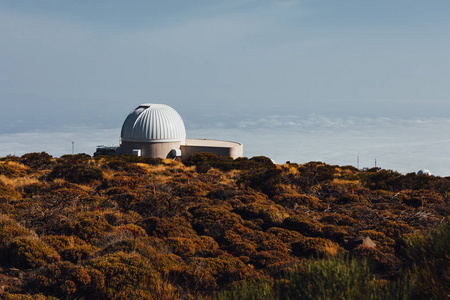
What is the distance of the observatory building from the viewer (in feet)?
97.9

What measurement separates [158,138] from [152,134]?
1.80ft

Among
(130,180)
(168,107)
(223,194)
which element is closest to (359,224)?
(223,194)

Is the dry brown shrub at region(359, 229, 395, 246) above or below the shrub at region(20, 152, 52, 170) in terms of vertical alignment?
below

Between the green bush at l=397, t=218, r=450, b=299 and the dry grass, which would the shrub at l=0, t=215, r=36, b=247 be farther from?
the green bush at l=397, t=218, r=450, b=299

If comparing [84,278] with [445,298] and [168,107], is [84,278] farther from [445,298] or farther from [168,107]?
[168,107]

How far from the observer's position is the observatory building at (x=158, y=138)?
97.9 feet

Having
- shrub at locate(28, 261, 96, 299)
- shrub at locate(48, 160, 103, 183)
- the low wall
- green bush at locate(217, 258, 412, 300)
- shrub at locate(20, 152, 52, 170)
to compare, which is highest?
the low wall

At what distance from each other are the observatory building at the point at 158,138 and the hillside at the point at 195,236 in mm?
13064

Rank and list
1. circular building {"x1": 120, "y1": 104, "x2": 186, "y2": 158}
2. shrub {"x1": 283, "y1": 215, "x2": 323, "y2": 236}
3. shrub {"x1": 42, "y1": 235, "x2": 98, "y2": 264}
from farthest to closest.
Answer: circular building {"x1": 120, "y1": 104, "x2": 186, "y2": 158}
shrub {"x1": 283, "y1": 215, "x2": 323, "y2": 236}
shrub {"x1": 42, "y1": 235, "x2": 98, "y2": 264}

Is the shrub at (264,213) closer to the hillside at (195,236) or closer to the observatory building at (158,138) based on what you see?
the hillside at (195,236)

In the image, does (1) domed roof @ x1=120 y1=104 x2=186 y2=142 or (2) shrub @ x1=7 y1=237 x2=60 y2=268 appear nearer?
(2) shrub @ x1=7 y1=237 x2=60 y2=268

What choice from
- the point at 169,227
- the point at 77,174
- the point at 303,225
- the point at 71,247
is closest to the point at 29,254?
the point at 71,247

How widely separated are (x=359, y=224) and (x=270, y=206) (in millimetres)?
2654

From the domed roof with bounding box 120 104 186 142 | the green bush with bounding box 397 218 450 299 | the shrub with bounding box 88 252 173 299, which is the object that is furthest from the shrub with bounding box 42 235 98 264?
the domed roof with bounding box 120 104 186 142
